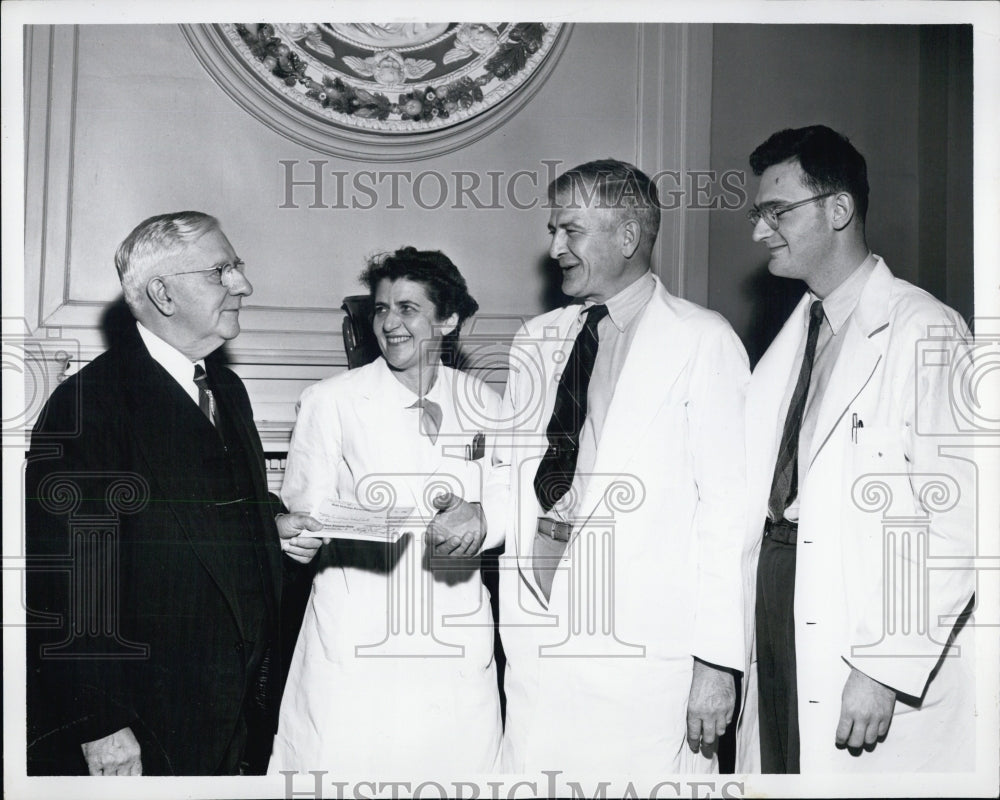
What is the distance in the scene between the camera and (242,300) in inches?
100

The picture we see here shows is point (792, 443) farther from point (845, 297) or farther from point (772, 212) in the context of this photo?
point (772, 212)

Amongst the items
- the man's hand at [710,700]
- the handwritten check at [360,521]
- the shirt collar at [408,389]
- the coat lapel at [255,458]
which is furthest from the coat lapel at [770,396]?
the coat lapel at [255,458]

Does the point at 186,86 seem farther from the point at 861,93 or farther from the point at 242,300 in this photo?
the point at 861,93

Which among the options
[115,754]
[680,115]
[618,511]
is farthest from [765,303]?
[115,754]

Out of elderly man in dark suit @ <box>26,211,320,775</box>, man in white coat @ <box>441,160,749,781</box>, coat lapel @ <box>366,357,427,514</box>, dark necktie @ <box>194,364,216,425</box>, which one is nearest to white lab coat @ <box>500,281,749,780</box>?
man in white coat @ <box>441,160,749,781</box>

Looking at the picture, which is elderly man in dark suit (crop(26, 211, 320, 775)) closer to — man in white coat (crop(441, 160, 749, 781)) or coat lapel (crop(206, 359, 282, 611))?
coat lapel (crop(206, 359, 282, 611))

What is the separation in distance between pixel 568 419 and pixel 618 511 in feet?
Answer: 0.89

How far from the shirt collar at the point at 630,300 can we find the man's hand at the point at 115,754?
5.47 ft

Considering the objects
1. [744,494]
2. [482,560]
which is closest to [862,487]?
[744,494]

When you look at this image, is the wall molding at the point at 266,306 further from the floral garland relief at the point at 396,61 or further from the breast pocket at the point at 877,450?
the breast pocket at the point at 877,450

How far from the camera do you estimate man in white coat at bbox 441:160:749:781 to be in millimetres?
2385

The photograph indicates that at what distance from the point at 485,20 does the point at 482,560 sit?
148 cm

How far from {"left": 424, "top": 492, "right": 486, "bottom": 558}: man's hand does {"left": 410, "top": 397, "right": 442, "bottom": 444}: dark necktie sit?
0.55 feet

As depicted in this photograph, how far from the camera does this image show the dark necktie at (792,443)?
7.89ft
